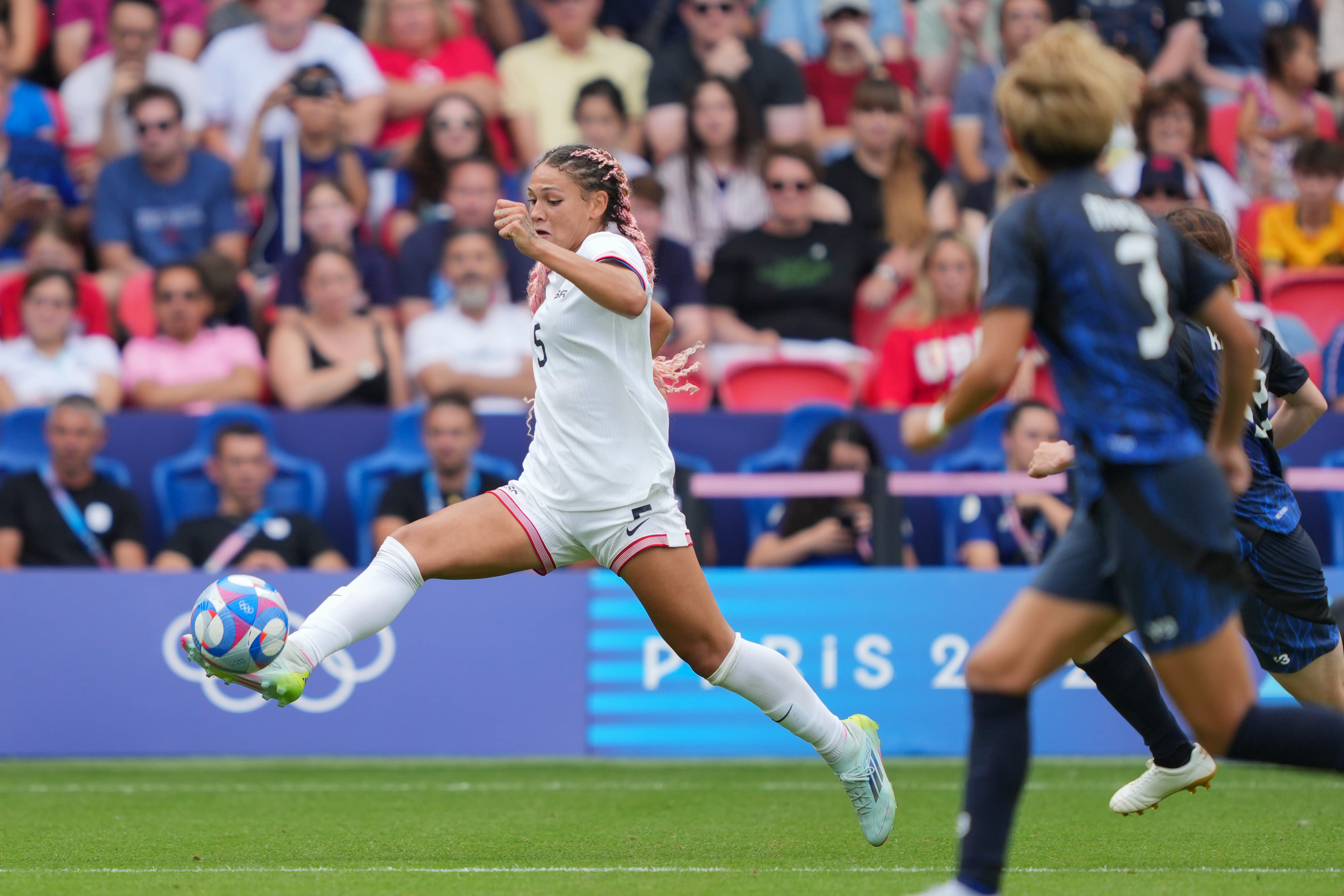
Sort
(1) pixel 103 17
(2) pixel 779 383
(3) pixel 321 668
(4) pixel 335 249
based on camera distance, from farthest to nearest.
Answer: (1) pixel 103 17, (2) pixel 779 383, (4) pixel 335 249, (3) pixel 321 668

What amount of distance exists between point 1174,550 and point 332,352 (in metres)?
7.24

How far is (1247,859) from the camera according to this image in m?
5.38

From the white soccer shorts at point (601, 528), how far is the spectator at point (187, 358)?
523 centimetres

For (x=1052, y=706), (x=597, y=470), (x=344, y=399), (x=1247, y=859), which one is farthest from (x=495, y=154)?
(x=1247, y=859)

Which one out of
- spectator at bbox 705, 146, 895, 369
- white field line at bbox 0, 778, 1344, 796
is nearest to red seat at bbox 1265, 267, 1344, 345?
spectator at bbox 705, 146, 895, 369

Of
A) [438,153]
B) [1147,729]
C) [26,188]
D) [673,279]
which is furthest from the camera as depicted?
[438,153]

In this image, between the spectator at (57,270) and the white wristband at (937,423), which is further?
the spectator at (57,270)

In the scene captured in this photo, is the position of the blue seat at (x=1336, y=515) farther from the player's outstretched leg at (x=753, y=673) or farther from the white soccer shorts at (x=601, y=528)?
the white soccer shorts at (x=601, y=528)

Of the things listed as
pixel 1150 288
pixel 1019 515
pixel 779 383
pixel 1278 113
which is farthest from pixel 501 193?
pixel 1150 288

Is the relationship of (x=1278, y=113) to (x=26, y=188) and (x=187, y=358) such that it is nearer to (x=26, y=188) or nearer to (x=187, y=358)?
(x=187, y=358)

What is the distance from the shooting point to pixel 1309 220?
37.4 feet

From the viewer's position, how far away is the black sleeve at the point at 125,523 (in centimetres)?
941

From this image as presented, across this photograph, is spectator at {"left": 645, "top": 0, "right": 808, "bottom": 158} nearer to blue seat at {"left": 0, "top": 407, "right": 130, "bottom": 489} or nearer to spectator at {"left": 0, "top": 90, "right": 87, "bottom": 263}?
spectator at {"left": 0, "top": 90, "right": 87, "bottom": 263}

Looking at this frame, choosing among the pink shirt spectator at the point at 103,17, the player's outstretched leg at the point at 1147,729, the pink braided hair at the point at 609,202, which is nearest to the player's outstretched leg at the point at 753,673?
the pink braided hair at the point at 609,202
